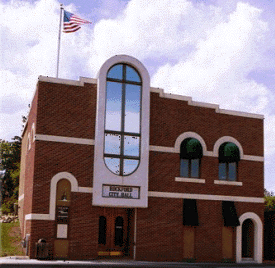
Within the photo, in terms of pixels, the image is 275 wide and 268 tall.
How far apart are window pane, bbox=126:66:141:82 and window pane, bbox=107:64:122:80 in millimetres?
450

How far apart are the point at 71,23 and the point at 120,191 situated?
34.5 feet

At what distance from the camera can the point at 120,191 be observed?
28.4m

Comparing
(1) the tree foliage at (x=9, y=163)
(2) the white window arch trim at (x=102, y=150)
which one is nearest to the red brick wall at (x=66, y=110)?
(2) the white window arch trim at (x=102, y=150)

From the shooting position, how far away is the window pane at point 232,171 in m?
32.2

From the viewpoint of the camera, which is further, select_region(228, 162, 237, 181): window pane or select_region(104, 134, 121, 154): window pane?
select_region(228, 162, 237, 181): window pane

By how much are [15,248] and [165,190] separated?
31.0 ft

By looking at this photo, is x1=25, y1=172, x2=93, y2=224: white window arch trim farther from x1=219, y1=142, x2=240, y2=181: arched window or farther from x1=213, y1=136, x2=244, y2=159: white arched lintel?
x1=219, y1=142, x2=240, y2=181: arched window

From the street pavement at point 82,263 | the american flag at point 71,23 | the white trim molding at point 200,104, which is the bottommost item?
the street pavement at point 82,263

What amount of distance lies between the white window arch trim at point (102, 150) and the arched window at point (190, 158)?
8.74 ft

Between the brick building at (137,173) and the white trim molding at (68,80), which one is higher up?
the white trim molding at (68,80)

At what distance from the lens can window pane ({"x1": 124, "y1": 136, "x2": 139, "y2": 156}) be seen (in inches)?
1136

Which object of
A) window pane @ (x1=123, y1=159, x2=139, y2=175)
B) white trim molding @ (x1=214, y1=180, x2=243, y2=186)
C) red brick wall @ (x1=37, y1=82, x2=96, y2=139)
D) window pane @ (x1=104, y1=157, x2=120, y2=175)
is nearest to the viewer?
red brick wall @ (x1=37, y1=82, x2=96, y2=139)

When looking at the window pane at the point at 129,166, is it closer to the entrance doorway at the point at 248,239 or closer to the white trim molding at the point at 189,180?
the white trim molding at the point at 189,180

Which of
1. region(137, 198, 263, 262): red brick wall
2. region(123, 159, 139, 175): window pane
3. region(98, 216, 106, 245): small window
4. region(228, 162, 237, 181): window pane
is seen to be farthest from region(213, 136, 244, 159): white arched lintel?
region(98, 216, 106, 245): small window
